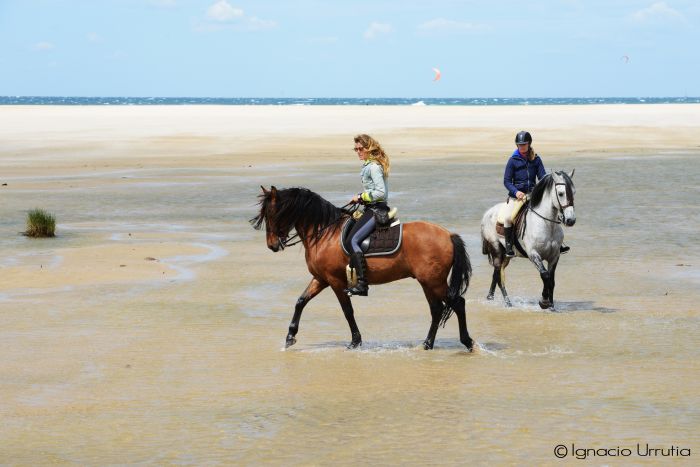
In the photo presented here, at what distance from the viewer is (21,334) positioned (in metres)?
11.1

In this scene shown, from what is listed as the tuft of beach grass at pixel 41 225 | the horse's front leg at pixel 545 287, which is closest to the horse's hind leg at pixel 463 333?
the horse's front leg at pixel 545 287

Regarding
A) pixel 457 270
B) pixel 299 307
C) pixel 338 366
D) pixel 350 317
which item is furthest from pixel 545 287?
pixel 338 366

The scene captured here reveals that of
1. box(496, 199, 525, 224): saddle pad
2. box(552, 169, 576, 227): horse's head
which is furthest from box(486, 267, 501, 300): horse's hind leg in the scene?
box(552, 169, 576, 227): horse's head

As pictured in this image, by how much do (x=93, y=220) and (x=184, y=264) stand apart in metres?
6.53

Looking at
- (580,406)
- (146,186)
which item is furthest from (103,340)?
(146,186)

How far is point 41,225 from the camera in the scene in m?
18.6

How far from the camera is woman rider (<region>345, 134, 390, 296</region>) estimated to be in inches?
401

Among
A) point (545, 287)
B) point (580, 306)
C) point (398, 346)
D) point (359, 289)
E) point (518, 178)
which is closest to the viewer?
point (359, 289)

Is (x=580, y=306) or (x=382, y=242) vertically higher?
(x=382, y=242)

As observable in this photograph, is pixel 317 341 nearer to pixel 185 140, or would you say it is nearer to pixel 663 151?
pixel 663 151

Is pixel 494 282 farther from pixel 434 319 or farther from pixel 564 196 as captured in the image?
pixel 434 319

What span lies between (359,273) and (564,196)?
3.26 metres

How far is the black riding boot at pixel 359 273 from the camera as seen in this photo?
10164mm

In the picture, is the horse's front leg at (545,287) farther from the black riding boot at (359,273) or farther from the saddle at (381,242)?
the black riding boot at (359,273)
